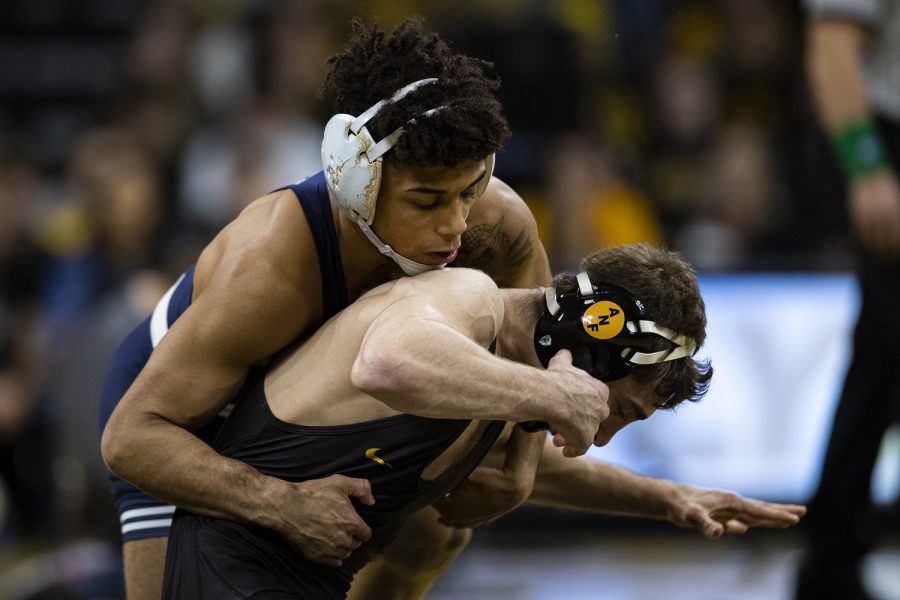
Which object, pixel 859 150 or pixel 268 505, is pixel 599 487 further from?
pixel 859 150

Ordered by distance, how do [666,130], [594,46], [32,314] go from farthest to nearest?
[594,46] → [666,130] → [32,314]

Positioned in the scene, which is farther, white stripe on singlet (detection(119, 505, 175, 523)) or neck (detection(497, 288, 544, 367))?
white stripe on singlet (detection(119, 505, 175, 523))

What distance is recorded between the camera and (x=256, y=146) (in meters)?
8.34

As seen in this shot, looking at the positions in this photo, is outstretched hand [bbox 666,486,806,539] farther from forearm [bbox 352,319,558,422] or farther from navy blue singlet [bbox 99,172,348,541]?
navy blue singlet [bbox 99,172,348,541]

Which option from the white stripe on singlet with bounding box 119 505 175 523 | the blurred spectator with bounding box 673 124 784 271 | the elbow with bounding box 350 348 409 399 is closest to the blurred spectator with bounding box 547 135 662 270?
the blurred spectator with bounding box 673 124 784 271

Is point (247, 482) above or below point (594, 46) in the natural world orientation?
above

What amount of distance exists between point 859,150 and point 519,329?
1682 millimetres

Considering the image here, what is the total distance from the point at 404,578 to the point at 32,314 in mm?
4752

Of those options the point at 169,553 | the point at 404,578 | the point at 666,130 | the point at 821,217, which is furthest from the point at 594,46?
the point at 169,553

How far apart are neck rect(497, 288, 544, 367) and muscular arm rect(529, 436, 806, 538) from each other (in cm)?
55

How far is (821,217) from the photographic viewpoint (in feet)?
26.3

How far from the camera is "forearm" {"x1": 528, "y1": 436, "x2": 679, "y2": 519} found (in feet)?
11.6

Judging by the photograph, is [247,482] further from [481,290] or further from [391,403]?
[481,290]

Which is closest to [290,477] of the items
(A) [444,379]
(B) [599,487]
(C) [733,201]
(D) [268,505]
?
(D) [268,505]
